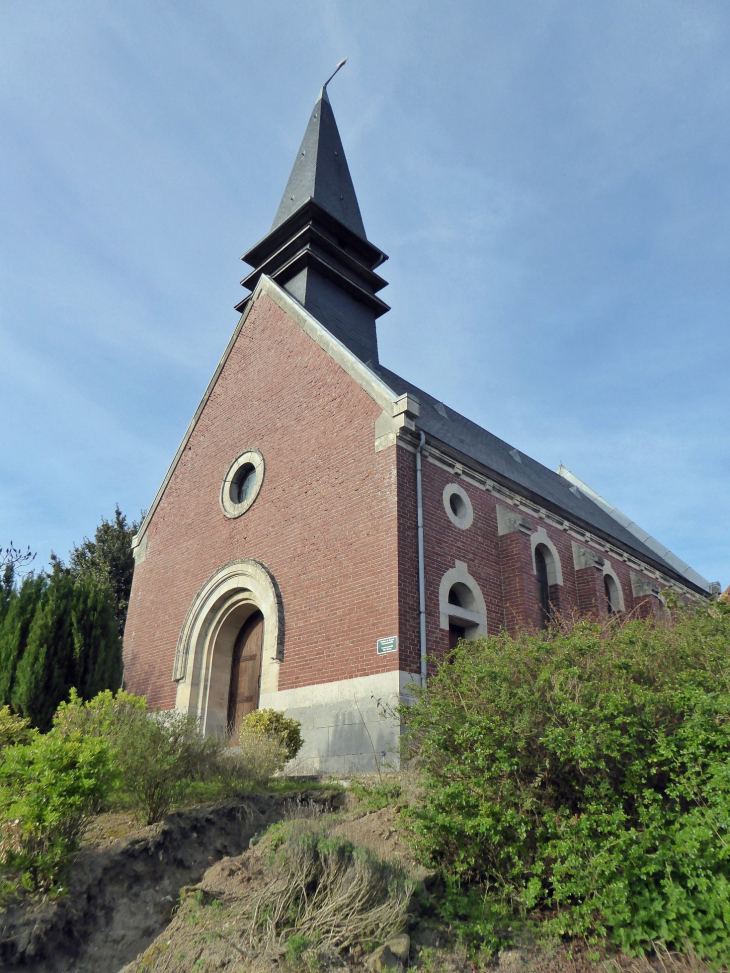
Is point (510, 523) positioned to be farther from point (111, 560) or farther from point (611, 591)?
point (111, 560)

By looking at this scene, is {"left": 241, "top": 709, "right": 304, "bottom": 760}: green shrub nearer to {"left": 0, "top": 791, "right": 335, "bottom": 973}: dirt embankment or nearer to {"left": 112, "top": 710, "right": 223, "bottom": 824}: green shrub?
{"left": 112, "top": 710, "right": 223, "bottom": 824}: green shrub

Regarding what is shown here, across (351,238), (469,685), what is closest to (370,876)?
(469,685)

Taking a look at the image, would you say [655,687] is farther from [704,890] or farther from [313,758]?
[313,758]

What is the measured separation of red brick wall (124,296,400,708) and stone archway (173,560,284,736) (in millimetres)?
372

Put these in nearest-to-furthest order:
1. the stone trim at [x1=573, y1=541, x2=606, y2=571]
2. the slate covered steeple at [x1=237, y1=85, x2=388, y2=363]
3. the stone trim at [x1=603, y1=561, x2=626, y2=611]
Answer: the stone trim at [x1=573, y1=541, x2=606, y2=571] → the slate covered steeple at [x1=237, y1=85, x2=388, y2=363] → the stone trim at [x1=603, y1=561, x2=626, y2=611]

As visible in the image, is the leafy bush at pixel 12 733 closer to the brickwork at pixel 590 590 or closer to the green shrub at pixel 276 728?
the green shrub at pixel 276 728

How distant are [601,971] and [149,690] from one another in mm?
11861

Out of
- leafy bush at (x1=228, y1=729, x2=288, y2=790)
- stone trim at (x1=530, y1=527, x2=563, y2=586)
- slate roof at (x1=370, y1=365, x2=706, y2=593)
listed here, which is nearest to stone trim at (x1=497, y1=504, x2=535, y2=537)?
slate roof at (x1=370, y1=365, x2=706, y2=593)

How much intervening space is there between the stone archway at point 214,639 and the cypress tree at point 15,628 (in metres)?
3.15

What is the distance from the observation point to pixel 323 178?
19.9m

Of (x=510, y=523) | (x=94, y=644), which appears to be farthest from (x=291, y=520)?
(x=510, y=523)

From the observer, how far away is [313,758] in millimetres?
10836

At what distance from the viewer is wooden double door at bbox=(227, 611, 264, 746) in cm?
1369

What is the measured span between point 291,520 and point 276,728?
4.27m
